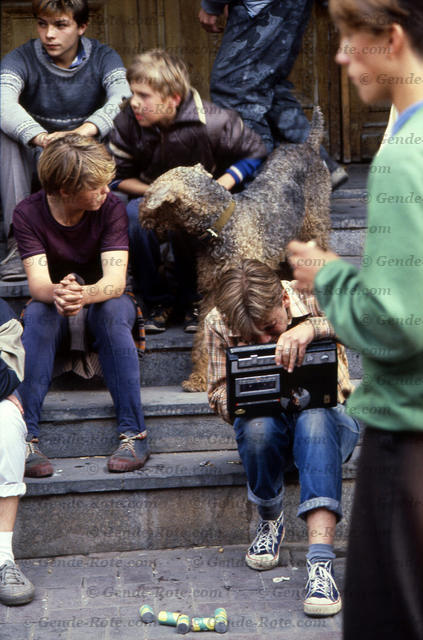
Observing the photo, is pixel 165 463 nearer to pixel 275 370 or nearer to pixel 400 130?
pixel 275 370

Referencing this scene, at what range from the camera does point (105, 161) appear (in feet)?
13.5

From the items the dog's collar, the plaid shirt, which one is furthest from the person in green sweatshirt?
the dog's collar

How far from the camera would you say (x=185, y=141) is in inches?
187

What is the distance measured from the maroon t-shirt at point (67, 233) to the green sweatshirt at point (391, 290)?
8.39 ft

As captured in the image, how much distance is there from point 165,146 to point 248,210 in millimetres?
541

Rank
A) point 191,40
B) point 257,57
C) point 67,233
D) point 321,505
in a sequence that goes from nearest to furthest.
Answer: point 321,505
point 67,233
point 257,57
point 191,40

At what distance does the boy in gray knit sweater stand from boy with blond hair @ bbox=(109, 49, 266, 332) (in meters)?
0.39

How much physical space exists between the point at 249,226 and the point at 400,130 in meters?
2.81

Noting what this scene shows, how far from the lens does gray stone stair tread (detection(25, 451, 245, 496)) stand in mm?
3977

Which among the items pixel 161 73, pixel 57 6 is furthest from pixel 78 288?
pixel 57 6

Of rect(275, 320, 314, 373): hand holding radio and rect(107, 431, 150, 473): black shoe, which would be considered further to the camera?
rect(107, 431, 150, 473): black shoe

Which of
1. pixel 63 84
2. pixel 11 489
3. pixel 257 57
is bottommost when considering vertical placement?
pixel 11 489

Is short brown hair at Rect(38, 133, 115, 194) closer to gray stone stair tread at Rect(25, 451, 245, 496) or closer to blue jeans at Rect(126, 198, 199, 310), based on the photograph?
blue jeans at Rect(126, 198, 199, 310)

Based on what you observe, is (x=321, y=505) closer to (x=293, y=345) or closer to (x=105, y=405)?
(x=293, y=345)
